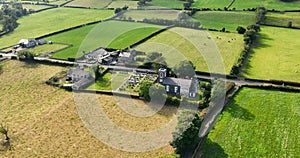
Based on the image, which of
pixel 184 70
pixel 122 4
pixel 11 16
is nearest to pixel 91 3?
pixel 122 4

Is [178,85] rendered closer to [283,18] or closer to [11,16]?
[283,18]

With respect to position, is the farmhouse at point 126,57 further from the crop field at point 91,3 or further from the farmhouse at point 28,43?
the crop field at point 91,3

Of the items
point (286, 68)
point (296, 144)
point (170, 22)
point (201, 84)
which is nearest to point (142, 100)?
point (201, 84)

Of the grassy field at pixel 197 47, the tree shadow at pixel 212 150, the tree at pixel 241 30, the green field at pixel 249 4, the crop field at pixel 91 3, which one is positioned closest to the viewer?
the tree shadow at pixel 212 150

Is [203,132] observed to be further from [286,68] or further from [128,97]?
[286,68]

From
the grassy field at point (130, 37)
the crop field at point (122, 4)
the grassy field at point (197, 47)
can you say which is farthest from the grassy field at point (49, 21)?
the grassy field at point (197, 47)
